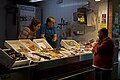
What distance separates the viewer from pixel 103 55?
11.1 feet

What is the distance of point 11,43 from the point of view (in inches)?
117

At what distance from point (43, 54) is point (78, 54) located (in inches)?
27.2

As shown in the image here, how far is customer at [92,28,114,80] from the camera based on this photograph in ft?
10.9

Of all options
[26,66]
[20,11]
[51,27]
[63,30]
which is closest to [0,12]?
[20,11]

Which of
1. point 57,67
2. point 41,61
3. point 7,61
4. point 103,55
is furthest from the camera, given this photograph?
point 103,55

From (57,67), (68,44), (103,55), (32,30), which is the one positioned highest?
(32,30)

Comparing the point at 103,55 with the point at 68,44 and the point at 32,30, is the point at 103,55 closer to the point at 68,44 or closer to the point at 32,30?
the point at 68,44

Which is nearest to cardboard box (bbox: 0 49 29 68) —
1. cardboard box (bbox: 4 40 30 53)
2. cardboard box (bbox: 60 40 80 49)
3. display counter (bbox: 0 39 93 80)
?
display counter (bbox: 0 39 93 80)

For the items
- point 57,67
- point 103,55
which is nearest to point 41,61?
point 57,67

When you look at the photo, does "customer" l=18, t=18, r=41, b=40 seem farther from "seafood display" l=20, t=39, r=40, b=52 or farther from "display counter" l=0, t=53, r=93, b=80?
"display counter" l=0, t=53, r=93, b=80

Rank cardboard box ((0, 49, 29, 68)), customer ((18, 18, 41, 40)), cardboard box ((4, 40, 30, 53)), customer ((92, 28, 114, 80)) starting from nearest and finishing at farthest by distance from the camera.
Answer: cardboard box ((0, 49, 29, 68)) → cardboard box ((4, 40, 30, 53)) → customer ((92, 28, 114, 80)) → customer ((18, 18, 41, 40))

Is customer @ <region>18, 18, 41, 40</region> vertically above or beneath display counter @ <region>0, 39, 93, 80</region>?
above

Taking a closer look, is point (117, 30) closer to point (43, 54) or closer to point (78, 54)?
point (78, 54)

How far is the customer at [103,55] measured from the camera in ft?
10.9
